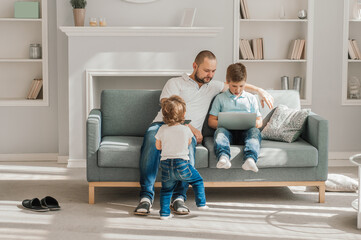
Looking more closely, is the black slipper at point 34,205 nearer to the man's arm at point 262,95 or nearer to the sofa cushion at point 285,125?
the man's arm at point 262,95

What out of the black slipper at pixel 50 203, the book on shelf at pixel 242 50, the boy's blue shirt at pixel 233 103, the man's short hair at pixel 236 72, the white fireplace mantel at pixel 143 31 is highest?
the white fireplace mantel at pixel 143 31

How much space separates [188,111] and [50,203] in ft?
3.88

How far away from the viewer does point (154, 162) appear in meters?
3.92

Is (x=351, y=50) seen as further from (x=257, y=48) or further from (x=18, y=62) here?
(x=18, y=62)

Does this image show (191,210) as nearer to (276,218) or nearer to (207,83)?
(276,218)

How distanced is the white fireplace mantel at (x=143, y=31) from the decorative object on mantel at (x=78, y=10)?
9cm

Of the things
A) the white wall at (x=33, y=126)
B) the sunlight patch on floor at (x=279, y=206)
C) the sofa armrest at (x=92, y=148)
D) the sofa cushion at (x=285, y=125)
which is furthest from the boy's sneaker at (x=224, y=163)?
the white wall at (x=33, y=126)

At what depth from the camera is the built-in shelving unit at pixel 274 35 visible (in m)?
5.96

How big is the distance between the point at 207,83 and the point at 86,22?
5.58ft

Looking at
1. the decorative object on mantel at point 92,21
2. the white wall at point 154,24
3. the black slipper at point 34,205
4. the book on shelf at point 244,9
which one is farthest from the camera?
the book on shelf at point 244,9

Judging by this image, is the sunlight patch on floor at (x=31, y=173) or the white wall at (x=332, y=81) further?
the white wall at (x=332, y=81)

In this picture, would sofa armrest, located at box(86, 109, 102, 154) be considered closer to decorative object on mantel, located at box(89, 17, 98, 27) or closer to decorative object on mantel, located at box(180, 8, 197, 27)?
decorative object on mantel, located at box(89, 17, 98, 27)

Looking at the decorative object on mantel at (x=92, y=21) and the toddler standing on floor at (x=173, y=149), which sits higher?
the decorative object on mantel at (x=92, y=21)

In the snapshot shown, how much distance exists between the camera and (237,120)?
4.24 meters
